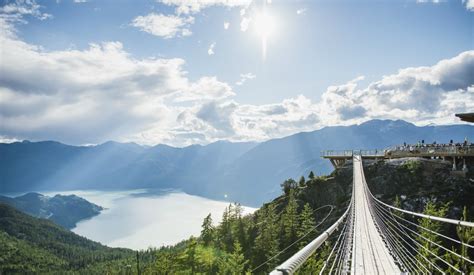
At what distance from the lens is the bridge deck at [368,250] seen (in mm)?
13890

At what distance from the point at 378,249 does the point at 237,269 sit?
2936 cm

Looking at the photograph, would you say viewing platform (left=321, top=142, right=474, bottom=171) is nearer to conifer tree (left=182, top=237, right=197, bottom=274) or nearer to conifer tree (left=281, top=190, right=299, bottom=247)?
conifer tree (left=281, top=190, right=299, bottom=247)

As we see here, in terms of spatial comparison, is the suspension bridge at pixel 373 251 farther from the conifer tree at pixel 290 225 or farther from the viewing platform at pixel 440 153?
the conifer tree at pixel 290 225

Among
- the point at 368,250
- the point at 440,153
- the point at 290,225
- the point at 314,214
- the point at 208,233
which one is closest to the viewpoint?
the point at 368,250

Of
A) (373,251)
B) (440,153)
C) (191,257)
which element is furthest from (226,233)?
(373,251)

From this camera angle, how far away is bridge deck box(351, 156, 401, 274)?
1389cm

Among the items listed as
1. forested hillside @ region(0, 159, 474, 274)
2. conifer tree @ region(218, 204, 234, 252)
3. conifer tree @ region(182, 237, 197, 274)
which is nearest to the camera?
forested hillside @ region(0, 159, 474, 274)

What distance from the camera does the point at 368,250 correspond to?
17.5 metres

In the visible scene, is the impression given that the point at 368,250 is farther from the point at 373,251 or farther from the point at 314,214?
the point at 314,214

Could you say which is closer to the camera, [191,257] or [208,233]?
[191,257]

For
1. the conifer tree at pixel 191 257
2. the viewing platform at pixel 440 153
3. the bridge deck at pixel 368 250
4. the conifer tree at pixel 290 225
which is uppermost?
the viewing platform at pixel 440 153

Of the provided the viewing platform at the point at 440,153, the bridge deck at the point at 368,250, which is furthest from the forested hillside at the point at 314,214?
the bridge deck at the point at 368,250

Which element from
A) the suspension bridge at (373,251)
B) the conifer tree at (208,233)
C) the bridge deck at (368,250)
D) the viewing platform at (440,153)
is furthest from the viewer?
the conifer tree at (208,233)

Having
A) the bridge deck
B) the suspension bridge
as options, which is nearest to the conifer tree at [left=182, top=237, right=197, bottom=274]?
the bridge deck
